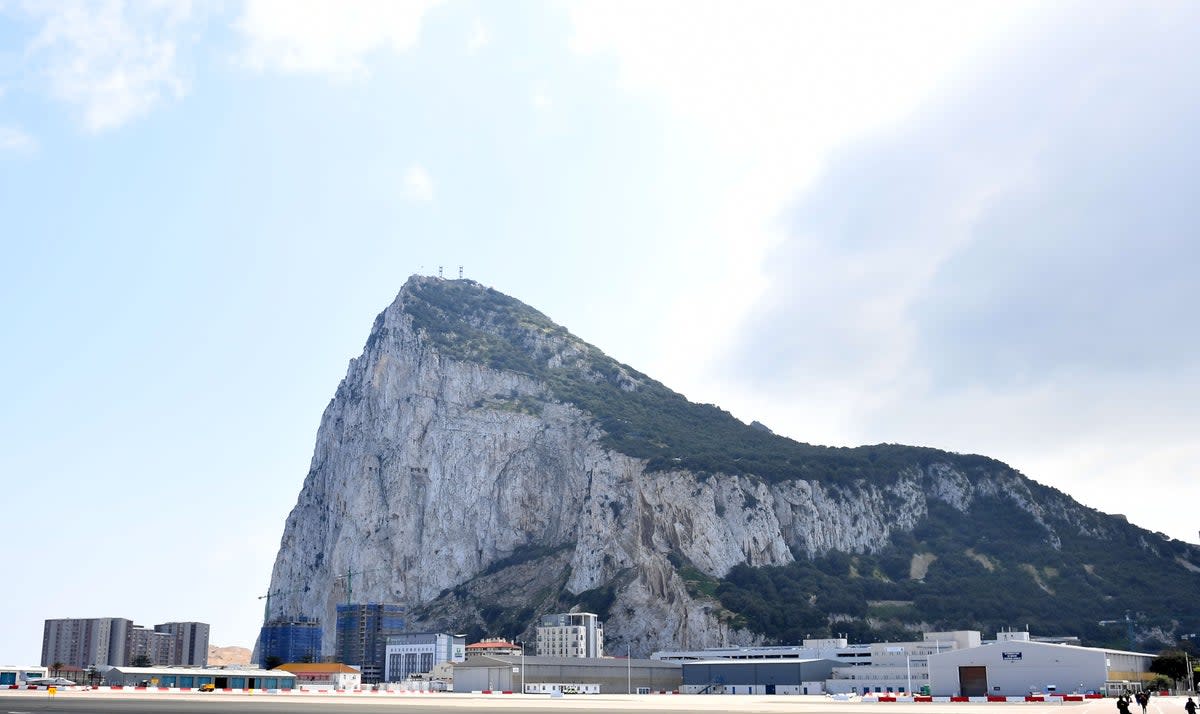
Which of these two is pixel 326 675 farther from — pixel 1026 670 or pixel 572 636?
pixel 1026 670

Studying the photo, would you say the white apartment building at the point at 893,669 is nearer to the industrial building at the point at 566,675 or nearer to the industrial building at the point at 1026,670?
the industrial building at the point at 1026,670

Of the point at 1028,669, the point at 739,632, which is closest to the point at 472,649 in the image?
the point at 739,632

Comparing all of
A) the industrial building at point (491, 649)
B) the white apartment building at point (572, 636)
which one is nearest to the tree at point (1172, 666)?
the white apartment building at point (572, 636)

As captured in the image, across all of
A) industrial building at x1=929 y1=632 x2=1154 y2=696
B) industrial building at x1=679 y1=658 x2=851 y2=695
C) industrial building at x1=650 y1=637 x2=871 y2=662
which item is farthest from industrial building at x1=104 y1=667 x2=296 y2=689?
industrial building at x1=929 y1=632 x2=1154 y2=696

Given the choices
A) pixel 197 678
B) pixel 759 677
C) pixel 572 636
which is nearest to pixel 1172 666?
pixel 759 677

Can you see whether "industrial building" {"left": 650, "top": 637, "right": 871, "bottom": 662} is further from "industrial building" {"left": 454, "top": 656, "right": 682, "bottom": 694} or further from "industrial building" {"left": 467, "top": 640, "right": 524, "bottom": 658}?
"industrial building" {"left": 467, "top": 640, "right": 524, "bottom": 658}

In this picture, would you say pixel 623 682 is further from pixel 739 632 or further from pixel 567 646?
pixel 739 632
